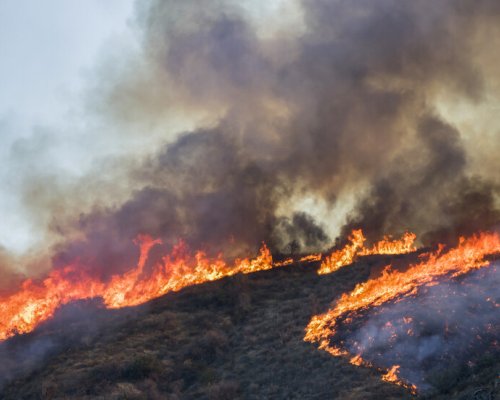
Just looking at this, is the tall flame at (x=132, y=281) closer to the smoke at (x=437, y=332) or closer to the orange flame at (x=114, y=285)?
the orange flame at (x=114, y=285)

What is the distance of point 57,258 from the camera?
133 feet

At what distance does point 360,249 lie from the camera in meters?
44.5

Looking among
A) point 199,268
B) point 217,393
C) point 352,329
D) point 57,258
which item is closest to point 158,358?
point 217,393

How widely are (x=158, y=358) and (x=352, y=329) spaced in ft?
35.6

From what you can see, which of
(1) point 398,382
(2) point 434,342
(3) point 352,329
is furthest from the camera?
(3) point 352,329

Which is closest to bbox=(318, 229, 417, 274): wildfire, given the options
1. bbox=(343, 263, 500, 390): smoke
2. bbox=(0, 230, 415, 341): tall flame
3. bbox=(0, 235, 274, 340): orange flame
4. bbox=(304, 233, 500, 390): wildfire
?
bbox=(0, 230, 415, 341): tall flame

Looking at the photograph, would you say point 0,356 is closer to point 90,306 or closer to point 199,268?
point 90,306

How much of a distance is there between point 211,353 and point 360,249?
68.7 feet

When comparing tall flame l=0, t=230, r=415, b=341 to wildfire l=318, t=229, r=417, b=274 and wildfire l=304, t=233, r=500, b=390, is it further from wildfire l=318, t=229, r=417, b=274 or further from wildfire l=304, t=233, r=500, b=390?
wildfire l=304, t=233, r=500, b=390

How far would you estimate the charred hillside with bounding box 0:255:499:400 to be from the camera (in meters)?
20.9

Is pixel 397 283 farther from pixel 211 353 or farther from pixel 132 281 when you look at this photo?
pixel 132 281

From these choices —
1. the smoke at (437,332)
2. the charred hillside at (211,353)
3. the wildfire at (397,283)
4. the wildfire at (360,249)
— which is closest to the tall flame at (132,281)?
the wildfire at (360,249)

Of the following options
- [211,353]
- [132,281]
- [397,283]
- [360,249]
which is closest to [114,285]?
[132,281]

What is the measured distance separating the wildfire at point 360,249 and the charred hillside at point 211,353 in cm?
221
